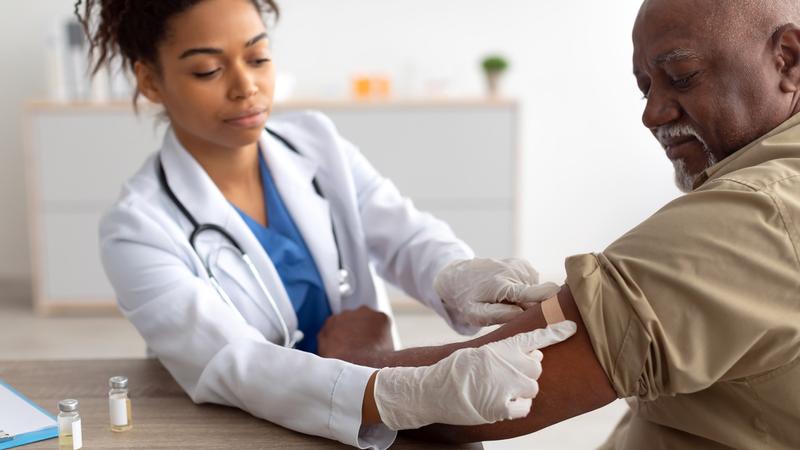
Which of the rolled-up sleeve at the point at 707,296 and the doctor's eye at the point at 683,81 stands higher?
the doctor's eye at the point at 683,81

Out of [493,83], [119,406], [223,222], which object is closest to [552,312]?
[119,406]

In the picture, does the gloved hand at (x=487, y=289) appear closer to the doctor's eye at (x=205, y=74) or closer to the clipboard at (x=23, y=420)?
the doctor's eye at (x=205, y=74)

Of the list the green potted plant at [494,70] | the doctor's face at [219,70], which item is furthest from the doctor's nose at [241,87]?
the green potted plant at [494,70]

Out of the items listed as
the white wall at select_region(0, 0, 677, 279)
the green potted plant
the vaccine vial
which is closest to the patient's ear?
the vaccine vial

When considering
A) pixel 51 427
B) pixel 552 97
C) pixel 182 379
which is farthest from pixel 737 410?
pixel 552 97

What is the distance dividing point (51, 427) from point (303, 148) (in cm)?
82

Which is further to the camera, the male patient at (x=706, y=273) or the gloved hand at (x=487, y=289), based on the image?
the gloved hand at (x=487, y=289)

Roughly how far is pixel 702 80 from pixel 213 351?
819 mm

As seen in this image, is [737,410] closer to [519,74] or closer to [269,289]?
[269,289]

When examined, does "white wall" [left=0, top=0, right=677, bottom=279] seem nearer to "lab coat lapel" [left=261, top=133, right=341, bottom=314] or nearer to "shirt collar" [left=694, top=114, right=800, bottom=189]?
"lab coat lapel" [left=261, top=133, right=341, bottom=314]

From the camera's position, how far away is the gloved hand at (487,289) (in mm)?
1356

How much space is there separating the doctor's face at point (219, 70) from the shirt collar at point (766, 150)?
0.84 m

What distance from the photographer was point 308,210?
1.78 metres

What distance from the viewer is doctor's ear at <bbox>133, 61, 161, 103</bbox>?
68.0 inches
